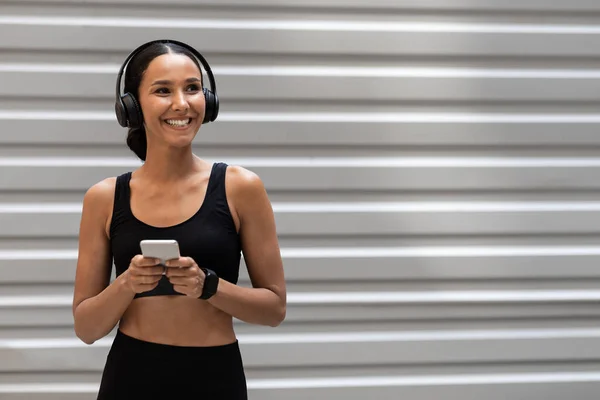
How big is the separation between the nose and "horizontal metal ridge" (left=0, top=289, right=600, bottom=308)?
1.50 meters

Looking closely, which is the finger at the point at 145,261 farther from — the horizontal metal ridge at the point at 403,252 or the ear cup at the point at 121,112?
the horizontal metal ridge at the point at 403,252

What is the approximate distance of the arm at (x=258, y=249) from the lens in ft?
6.58

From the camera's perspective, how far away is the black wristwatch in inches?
71.8

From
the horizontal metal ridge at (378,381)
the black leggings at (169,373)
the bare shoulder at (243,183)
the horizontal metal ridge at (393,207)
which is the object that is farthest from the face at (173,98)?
the horizontal metal ridge at (378,381)

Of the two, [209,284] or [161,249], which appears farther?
[209,284]

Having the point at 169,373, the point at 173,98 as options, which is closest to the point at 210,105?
the point at 173,98

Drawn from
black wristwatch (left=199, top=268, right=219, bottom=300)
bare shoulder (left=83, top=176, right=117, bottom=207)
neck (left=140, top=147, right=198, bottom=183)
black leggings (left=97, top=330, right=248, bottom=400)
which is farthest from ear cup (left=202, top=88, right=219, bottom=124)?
black leggings (left=97, top=330, right=248, bottom=400)

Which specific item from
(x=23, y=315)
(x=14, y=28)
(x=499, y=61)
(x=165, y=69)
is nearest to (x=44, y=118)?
(x=14, y=28)

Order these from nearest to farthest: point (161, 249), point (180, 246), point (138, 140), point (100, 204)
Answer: point (161, 249)
point (180, 246)
point (100, 204)
point (138, 140)

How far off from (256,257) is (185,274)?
0.32 metres

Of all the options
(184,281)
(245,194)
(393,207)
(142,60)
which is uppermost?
(142,60)

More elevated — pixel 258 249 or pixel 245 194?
pixel 245 194

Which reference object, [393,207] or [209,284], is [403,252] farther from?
[209,284]

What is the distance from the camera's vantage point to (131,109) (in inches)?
78.3
